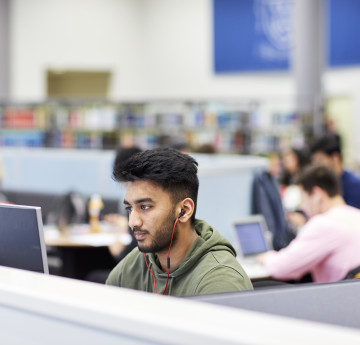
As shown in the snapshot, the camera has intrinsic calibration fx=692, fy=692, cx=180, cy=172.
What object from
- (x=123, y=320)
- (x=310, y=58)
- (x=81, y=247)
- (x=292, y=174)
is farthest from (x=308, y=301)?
(x=310, y=58)

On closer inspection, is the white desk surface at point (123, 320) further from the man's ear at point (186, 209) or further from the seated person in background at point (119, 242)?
the seated person in background at point (119, 242)

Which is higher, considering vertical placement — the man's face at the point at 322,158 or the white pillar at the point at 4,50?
the white pillar at the point at 4,50

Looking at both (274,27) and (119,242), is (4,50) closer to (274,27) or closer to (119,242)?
(274,27)

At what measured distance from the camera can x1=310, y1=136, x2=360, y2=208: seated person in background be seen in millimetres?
4863

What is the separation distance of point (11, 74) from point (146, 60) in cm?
311

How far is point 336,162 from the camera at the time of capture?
5098 millimetres

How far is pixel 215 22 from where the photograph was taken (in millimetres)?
13719

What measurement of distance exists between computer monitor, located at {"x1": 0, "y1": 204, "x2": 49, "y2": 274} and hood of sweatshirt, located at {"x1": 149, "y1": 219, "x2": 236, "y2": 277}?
359 millimetres

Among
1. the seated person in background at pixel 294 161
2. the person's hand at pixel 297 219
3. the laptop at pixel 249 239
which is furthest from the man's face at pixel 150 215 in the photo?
the seated person in background at pixel 294 161

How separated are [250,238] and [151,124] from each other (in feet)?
22.8

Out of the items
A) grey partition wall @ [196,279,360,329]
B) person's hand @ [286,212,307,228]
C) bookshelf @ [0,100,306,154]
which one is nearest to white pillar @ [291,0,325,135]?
bookshelf @ [0,100,306,154]

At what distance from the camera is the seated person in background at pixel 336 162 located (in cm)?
486

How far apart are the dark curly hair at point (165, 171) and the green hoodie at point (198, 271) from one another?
0.32ft

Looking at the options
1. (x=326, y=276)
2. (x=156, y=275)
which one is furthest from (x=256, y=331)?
(x=326, y=276)
